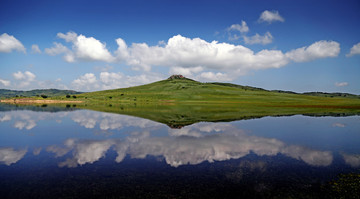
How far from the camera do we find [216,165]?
68.3 ft

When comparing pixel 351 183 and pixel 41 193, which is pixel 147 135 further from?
pixel 351 183

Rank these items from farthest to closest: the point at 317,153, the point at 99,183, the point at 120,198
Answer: the point at 317,153 < the point at 99,183 < the point at 120,198

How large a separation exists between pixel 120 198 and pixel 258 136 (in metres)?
28.0

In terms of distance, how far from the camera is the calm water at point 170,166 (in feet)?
50.2

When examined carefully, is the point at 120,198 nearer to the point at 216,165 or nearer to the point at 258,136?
the point at 216,165

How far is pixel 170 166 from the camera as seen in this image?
20312mm

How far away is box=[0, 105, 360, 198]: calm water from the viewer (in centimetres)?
1530

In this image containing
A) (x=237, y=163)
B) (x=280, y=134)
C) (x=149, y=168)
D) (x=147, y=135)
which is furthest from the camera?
(x=280, y=134)

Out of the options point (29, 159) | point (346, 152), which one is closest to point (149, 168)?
point (29, 159)

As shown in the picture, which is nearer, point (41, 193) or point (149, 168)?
point (41, 193)

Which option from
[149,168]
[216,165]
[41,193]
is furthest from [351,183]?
[41,193]

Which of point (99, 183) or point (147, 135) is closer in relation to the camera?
point (99, 183)

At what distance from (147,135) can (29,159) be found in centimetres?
1691

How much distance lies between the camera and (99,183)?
53.5 ft
